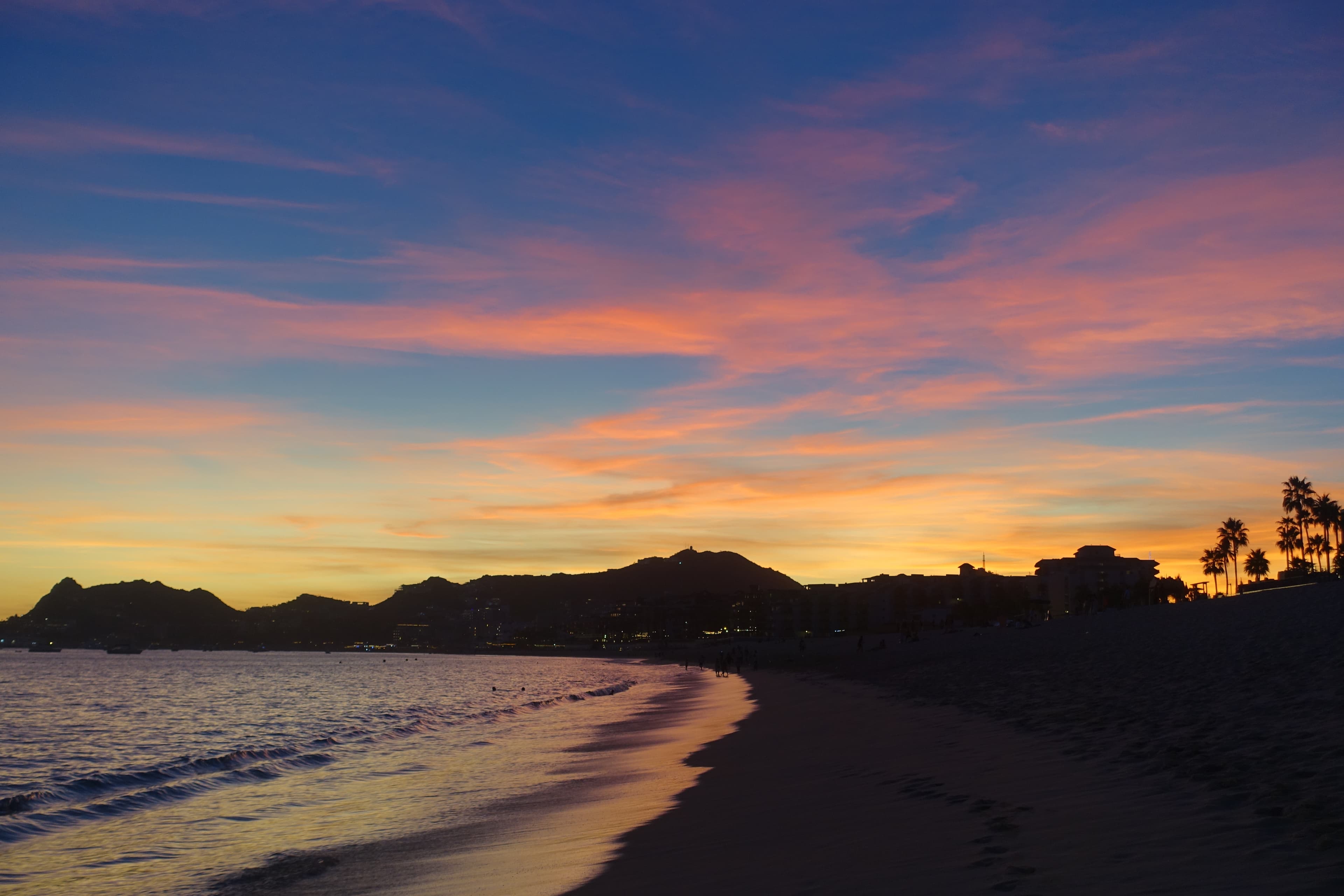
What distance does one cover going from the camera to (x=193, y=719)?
4484cm

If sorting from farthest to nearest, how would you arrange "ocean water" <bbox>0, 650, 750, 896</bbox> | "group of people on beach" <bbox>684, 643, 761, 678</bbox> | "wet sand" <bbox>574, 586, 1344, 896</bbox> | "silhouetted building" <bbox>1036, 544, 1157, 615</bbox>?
"silhouetted building" <bbox>1036, 544, 1157, 615</bbox> < "group of people on beach" <bbox>684, 643, 761, 678</bbox> < "ocean water" <bbox>0, 650, 750, 896</bbox> < "wet sand" <bbox>574, 586, 1344, 896</bbox>

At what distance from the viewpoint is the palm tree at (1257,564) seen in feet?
506

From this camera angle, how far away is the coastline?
34.1ft

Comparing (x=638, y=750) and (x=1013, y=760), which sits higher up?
(x=1013, y=760)

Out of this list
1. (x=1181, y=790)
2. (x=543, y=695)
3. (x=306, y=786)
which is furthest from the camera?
(x=543, y=695)

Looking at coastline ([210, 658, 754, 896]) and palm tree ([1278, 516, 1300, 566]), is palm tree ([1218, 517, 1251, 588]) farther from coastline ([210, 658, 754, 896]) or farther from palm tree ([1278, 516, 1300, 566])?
coastline ([210, 658, 754, 896])

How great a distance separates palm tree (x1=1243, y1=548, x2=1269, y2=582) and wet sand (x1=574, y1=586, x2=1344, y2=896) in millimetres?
152791

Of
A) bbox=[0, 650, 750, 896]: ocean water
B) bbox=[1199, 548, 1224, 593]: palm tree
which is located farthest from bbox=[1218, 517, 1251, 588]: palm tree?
bbox=[0, 650, 750, 896]: ocean water

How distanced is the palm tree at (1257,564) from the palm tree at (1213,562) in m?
6.61

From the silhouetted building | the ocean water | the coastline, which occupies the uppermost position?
the silhouetted building

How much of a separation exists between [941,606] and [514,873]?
656 feet

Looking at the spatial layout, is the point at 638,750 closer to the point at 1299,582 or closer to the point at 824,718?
the point at 824,718

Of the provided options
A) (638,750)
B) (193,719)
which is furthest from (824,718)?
(193,719)

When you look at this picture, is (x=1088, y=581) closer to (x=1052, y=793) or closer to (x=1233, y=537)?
(x=1233, y=537)
